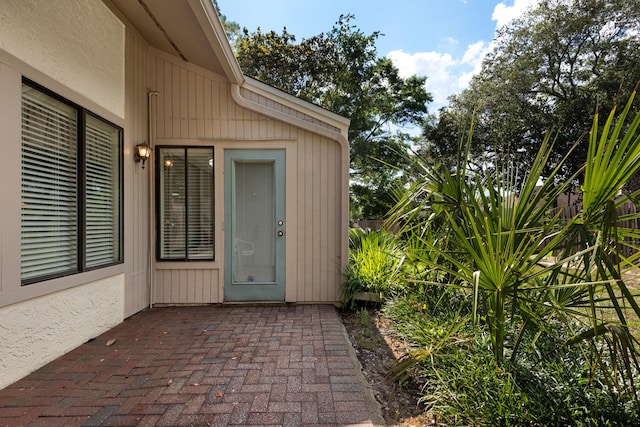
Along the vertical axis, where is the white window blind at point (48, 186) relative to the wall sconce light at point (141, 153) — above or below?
below

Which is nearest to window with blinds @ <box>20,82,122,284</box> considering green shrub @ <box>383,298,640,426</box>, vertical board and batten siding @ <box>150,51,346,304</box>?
vertical board and batten siding @ <box>150,51,346,304</box>

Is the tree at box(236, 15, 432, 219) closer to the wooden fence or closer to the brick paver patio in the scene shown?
the wooden fence


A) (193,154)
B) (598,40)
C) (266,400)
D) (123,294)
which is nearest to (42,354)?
(123,294)

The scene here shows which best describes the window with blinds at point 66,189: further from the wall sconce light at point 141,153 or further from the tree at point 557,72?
the tree at point 557,72

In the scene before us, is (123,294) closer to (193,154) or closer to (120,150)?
Answer: (120,150)

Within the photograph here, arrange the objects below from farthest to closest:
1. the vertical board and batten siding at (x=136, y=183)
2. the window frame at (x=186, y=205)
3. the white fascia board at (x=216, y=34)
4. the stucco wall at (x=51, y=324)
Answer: the window frame at (x=186, y=205) < the vertical board and batten siding at (x=136, y=183) < the white fascia board at (x=216, y=34) < the stucco wall at (x=51, y=324)

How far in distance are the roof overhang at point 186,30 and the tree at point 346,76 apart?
9.08 m

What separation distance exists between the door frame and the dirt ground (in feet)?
Result: 3.27

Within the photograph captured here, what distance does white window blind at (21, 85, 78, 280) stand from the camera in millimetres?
2289

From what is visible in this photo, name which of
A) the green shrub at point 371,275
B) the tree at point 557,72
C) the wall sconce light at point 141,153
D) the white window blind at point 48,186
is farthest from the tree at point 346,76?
the white window blind at point 48,186

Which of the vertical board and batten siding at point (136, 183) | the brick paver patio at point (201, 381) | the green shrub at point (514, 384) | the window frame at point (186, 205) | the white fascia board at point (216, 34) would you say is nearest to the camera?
the green shrub at point (514, 384)

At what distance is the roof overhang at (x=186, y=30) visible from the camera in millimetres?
2914

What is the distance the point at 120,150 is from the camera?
3406 millimetres

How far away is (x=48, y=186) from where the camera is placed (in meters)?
2.49
